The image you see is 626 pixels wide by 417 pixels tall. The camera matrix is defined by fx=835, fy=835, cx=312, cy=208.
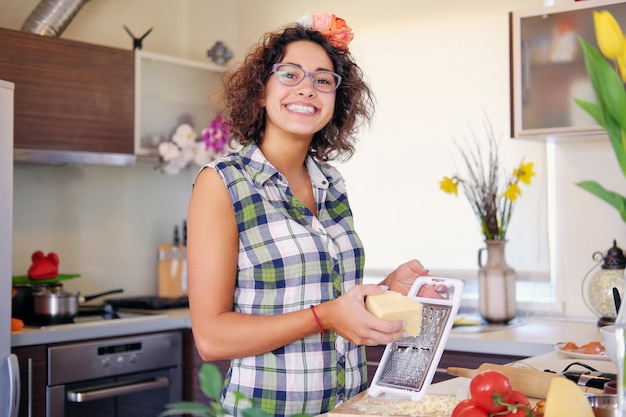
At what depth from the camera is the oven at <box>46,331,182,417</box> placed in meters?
2.98

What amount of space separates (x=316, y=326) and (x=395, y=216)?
2.09 metres

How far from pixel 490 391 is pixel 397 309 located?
0.28 meters

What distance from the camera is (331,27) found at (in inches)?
79.6

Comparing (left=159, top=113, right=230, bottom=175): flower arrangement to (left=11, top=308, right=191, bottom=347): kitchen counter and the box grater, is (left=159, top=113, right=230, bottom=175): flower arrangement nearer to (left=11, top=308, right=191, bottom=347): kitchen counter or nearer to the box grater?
(left=11, top=308, right=191, bottom=347): kitchen counter

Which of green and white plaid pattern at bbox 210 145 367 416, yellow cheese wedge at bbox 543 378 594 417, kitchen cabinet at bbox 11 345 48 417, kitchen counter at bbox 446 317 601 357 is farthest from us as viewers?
kitchen cabinet at bbox 11 345 48 417

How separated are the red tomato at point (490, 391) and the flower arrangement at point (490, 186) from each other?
1946 mm

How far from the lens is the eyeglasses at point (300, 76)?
6.20 feet

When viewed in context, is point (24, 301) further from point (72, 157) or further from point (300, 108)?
point (300, 108)

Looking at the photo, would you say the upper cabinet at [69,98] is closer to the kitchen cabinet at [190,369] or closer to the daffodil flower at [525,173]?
the kitchen cabinet at [190,369]

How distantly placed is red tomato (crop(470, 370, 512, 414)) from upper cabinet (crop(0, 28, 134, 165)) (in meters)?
2.39

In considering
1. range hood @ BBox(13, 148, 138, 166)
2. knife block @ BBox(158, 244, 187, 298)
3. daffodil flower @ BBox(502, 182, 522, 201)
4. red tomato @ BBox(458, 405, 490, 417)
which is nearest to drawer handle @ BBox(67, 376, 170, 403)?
knife block @ BBox(158, 244, 187, 298)

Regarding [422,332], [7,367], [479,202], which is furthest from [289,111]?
[479,202]

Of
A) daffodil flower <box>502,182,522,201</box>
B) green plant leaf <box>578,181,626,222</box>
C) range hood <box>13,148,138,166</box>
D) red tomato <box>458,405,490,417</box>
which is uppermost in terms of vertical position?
range hood <box>13,148,138,166</box>

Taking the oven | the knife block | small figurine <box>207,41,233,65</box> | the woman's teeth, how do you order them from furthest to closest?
small figurine <box>207,41,233,65</box>
the knife block
the oven
the woman's teeth
